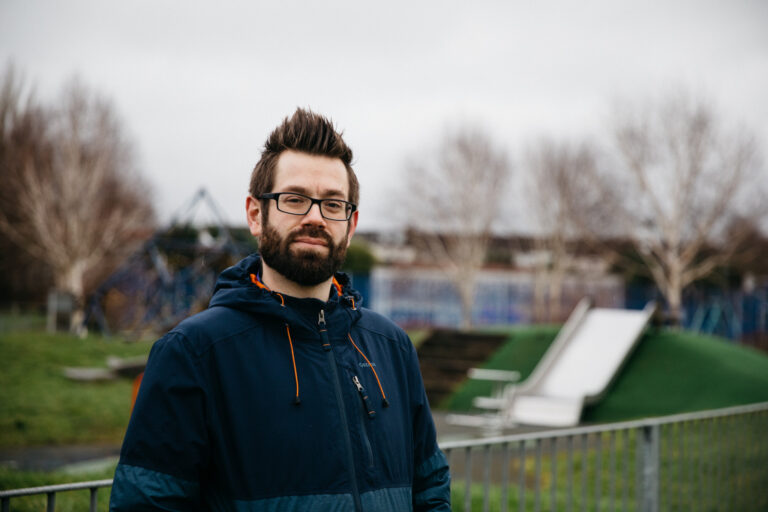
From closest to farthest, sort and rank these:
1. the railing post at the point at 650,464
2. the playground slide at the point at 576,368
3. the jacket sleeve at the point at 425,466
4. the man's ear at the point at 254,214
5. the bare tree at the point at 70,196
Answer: the man's ear at the point at 254,214
the jacket sleeve at the point at 425,466
the railing post at the point at 650,464
the playground slide at the point at 576,368
the bare tree at the point at 70,196

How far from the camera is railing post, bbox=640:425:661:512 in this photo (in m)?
4.36

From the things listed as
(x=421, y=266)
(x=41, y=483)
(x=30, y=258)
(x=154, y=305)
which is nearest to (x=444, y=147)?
(x=421, y=266)

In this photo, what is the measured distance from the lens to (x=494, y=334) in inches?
874

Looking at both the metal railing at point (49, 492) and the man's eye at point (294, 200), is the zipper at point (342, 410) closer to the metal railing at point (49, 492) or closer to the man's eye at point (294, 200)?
the man's eye at point (294, 200)

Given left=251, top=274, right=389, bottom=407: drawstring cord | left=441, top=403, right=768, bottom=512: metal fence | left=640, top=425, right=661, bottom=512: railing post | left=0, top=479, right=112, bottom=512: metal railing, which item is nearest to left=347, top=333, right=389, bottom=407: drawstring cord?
left=251, top=274, right=389, bottom=407: drawstring cord

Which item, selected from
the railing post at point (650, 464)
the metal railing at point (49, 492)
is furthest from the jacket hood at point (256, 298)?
the railing post at point (650, 464)

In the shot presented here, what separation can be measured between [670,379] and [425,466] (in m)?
15.4

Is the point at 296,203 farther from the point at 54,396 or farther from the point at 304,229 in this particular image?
the point at 54,396

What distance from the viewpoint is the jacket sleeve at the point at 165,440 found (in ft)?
5.62

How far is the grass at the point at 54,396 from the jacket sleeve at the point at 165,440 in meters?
9.02

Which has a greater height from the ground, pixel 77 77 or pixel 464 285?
pixel 77 77

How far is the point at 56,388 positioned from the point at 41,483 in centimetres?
728

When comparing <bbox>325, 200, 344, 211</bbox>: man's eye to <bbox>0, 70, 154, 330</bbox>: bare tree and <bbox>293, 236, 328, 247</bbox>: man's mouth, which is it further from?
<bbox>0, 70, 154, 330</bbox>: bare tree

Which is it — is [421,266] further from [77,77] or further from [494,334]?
[77,77]
